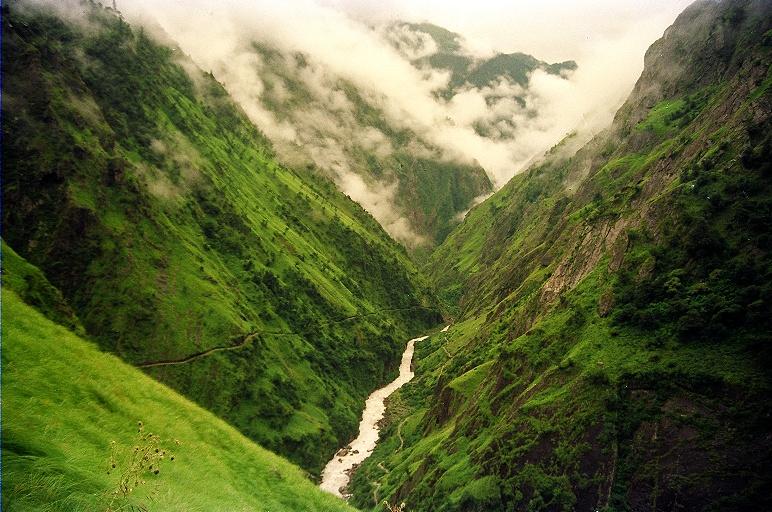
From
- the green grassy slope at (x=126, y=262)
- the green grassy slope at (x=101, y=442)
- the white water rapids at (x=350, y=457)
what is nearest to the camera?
the green grassy slope at (x=101, y=442)

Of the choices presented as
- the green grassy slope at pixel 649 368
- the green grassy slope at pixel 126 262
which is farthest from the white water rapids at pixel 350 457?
the green grassy slope at pixel 649 368

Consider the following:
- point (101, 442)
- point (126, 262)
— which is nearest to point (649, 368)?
point (101, 442)

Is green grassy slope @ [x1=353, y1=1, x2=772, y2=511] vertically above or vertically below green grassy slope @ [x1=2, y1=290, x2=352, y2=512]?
above

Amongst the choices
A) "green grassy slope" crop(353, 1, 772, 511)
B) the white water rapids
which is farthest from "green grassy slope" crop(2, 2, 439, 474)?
"green grassy slope" crop(353, 1, 772, 511)

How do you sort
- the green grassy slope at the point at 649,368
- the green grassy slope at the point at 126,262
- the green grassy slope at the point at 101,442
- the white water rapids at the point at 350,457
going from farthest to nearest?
the white water rapids at the point at 350,457, the green grassy slope at the point at 126,262, the green grassy slope at the point at 649,368, the green grassy slope at the point at 101,442

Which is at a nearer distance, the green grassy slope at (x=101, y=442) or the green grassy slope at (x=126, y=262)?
the green grassy slope at (x=101, y=442)

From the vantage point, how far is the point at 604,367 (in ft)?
261

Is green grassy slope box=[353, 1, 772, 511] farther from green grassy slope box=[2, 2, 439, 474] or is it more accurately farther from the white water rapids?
green grassy slope box=[2, 2, 439, 474]

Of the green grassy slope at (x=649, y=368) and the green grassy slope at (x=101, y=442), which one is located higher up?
the green grassy slope at (x=649, y=368)

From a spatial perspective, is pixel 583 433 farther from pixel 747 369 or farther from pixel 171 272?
pixel 171 272

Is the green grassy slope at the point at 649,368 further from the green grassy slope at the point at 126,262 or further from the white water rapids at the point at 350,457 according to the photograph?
the green grassy slope at the point at 126,262

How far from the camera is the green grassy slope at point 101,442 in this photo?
1744 centimetres

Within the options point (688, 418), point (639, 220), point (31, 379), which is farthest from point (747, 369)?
point (31, 379)

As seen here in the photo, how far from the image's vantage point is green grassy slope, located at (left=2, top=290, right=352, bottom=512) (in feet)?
57.2
